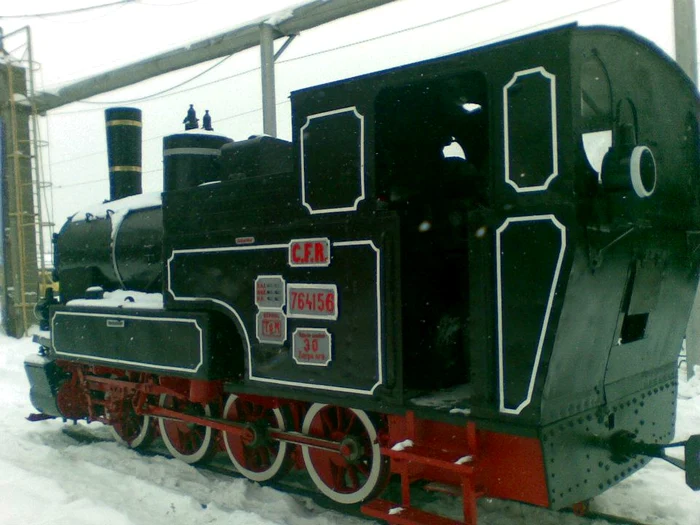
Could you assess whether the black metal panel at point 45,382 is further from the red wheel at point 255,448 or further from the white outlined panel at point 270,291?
the white outlined panel at point 270,291

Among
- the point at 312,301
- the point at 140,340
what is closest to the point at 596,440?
the point at 312,301

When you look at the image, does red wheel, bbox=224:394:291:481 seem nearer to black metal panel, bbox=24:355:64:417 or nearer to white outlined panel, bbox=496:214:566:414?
white outlined panel, bbox=496:214:566:414

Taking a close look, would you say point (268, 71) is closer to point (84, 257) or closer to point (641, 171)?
point (84, 257)

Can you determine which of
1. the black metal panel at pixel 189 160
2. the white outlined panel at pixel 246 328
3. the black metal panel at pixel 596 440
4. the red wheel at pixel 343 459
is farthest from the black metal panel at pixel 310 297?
the black metal panel at pixel 189 160

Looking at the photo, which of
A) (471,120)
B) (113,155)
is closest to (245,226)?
(471,120)

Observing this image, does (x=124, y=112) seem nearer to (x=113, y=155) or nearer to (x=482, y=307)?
(x=113, y=155)

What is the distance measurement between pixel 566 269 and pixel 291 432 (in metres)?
2.23

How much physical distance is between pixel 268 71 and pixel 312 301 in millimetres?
5485

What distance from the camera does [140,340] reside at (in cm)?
487

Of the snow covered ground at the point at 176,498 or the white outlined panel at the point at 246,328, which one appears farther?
the snow covered ground at the point at 176,498

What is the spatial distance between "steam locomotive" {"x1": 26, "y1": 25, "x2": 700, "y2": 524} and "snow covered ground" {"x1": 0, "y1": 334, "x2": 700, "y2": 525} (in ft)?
0.86

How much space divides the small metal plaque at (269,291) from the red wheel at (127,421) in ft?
6.82

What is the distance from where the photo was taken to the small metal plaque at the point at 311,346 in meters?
3.58

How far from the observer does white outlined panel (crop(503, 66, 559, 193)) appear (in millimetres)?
2711
